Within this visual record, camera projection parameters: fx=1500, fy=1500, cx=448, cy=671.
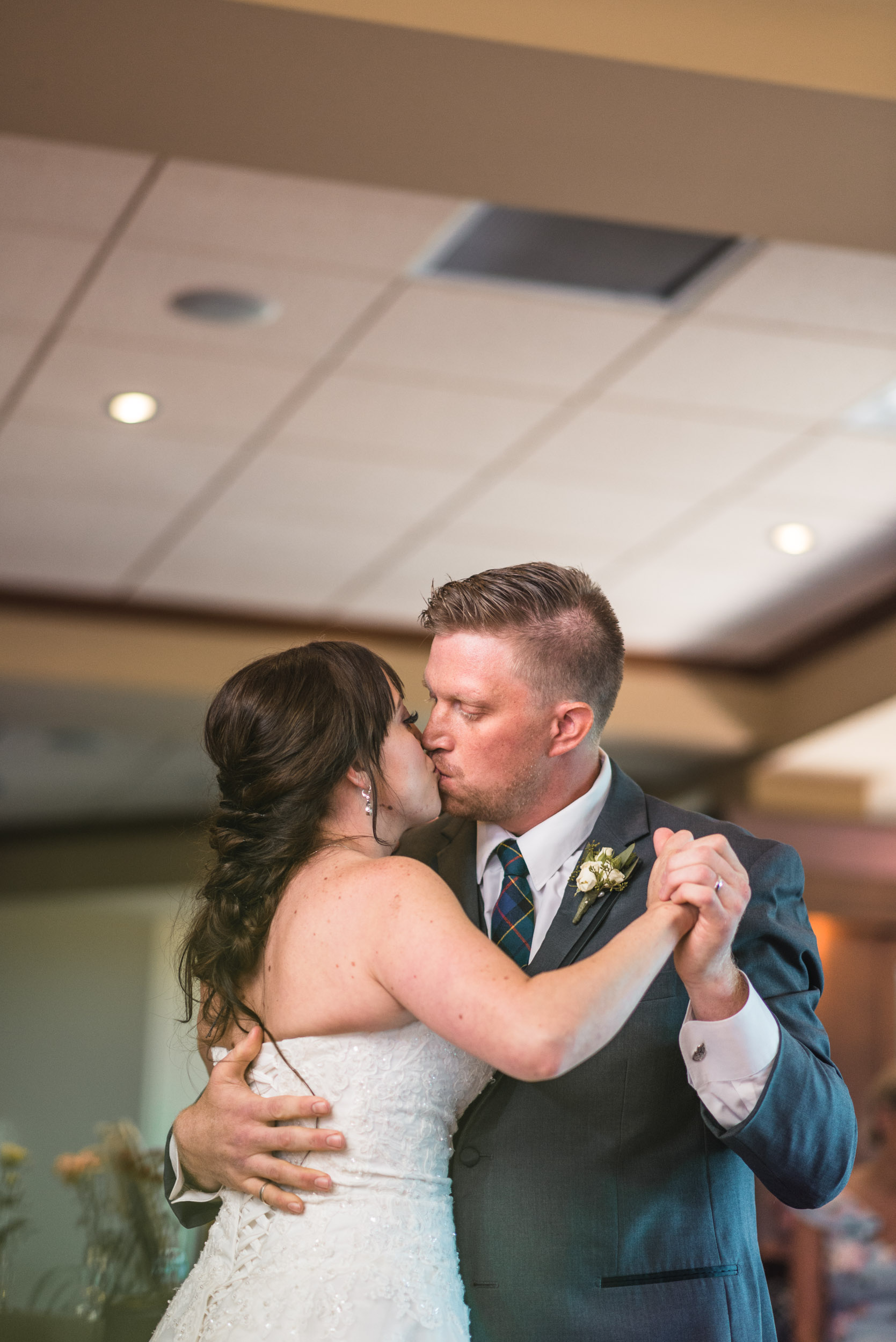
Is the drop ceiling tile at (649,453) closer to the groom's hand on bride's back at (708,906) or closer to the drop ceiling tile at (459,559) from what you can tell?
the drop ceiling tile at (459,559)

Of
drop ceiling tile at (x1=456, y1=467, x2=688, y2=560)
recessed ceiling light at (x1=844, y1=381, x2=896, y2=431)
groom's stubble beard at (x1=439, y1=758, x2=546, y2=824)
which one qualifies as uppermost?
drop ceiling tile at (x1=456, y1=467, x2=688, y2=560)

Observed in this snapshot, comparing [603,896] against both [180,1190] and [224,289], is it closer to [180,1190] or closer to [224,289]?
[180,1190]

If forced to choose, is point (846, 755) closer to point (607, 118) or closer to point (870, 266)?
point (870, 266)

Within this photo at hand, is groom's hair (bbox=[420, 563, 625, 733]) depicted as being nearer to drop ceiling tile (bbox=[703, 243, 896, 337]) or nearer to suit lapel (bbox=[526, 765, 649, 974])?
suit lapel (bbox=[526, 765, 649, 974])

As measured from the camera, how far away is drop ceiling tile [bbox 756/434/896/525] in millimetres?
5285

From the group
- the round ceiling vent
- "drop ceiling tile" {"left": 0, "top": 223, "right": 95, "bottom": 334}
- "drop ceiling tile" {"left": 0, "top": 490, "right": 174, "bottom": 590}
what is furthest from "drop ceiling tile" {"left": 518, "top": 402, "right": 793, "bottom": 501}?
"drop ceiling tile" {"left": 0, "top": 223, "right": 95, "bottom": 334}

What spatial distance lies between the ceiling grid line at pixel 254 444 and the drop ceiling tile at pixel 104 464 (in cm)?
7

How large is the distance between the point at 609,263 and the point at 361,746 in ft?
7.87

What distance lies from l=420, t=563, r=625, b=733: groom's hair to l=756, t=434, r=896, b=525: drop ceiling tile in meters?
3.09

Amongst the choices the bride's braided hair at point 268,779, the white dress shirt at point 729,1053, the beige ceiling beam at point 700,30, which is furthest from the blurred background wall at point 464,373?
the white dress shirt at point 729,1053

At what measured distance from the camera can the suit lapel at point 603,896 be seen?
214cm

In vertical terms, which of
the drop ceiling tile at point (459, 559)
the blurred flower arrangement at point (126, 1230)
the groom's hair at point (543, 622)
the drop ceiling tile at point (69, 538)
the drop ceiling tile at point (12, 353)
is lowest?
the blurred flower arrangement at point (126, 1230)

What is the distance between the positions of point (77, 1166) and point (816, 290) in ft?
10.8

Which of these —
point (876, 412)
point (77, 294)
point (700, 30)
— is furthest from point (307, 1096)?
point (876, 412)
